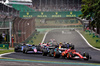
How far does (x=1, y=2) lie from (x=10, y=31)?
39160 millimetres

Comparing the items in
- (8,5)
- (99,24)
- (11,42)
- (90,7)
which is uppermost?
(8,5)

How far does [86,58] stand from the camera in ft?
44.8

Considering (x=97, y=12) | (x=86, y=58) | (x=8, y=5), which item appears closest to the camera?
(x=86, y=58)

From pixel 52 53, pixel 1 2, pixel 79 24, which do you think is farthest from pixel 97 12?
pixel 1 2

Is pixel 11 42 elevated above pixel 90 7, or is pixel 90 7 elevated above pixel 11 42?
pixel 90 7

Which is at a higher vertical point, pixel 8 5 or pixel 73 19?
pixel 8 5

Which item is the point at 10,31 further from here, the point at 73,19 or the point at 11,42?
the point at 73,19

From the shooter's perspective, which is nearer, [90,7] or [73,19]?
[90,7]

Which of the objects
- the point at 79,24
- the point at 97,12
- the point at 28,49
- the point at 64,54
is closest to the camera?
the point at 64,54

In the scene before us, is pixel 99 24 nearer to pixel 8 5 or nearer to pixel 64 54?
pixel 64 54

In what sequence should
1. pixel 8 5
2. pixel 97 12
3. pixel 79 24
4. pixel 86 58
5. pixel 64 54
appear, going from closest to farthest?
1. pixel 86 58
2. pixel 64 54
3. pixel 97 12
4. pixel 79 24
5. pixel 8 5

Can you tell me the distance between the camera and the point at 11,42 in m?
29.4

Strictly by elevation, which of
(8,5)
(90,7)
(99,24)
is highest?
(8,5)

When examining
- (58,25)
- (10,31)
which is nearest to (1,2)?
(58,25)
